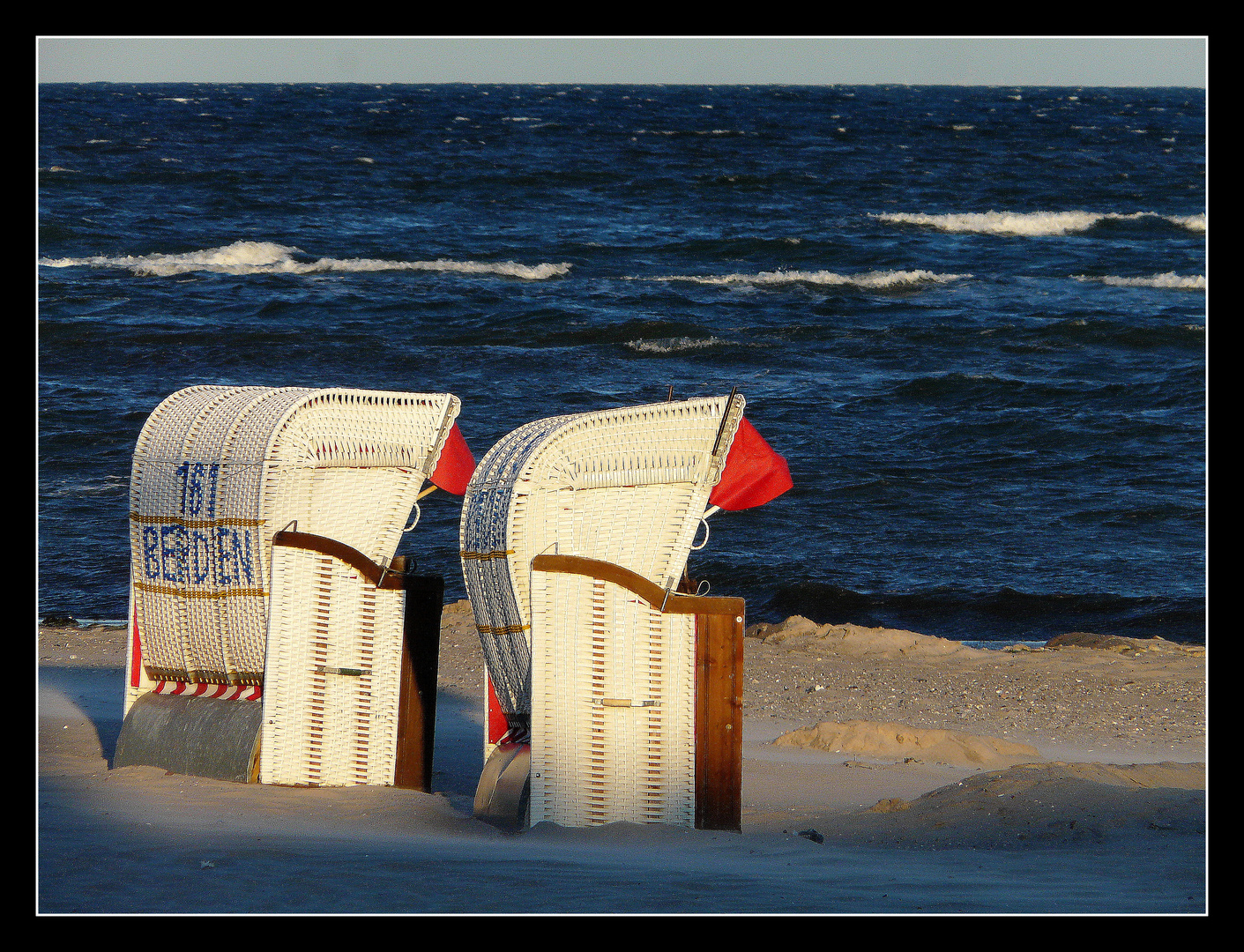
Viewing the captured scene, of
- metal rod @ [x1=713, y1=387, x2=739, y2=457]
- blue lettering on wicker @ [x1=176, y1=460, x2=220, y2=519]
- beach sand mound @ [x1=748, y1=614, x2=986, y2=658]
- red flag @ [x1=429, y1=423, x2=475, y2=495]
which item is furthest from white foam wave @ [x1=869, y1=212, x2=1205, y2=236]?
blue lettering on wicker @ [x1=176, y1=460, x2=220, y2=519]

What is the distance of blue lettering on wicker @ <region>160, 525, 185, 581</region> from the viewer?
6883mm

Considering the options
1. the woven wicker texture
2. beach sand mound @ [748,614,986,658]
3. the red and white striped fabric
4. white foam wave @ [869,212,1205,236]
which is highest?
white foam wave @ [869,212,1205,236]

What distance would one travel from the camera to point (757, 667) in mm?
10641

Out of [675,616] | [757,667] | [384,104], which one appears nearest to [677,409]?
[675,616]

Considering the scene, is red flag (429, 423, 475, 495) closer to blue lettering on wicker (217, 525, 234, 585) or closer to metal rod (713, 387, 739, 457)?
blue lettering on wicker (217, 525, 234, 585)

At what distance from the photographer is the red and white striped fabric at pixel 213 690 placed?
688 centimetres

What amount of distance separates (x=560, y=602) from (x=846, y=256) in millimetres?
26255

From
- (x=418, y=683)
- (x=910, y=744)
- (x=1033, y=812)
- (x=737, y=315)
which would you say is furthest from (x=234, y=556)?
(x=737, y=315)

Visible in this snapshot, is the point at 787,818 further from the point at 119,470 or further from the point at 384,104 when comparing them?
the point at 384,104

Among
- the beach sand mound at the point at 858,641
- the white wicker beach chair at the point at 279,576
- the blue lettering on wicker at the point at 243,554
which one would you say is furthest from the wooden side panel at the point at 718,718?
the beach sand mound at the point at 858,641

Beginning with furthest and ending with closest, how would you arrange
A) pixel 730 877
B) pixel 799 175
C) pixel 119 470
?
1. pixel 799 175
2. pixel 119 470
3. pixel 730 877

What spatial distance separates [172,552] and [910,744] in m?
4.61

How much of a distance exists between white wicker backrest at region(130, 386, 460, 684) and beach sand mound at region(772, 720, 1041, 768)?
3.19 metres

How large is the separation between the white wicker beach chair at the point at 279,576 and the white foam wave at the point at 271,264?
2192 cm
